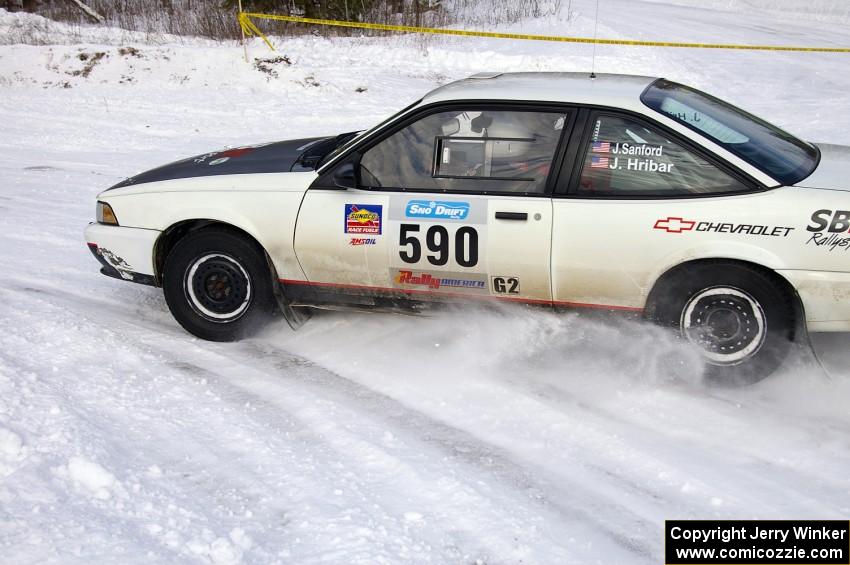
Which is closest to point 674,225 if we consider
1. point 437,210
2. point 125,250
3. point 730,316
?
point 730,316

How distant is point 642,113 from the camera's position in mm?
4355

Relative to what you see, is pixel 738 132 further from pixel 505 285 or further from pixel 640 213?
pixel 505 285

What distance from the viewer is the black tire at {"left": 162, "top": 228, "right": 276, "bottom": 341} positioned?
4965mm

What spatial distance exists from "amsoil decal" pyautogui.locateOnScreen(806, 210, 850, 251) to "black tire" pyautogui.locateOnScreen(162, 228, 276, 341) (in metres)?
3.10

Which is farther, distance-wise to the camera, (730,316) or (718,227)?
(730,316)

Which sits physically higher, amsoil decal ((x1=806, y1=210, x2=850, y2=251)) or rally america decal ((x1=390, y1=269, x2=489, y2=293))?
amsoil decal ((x1=806, y1=210, x2=850, y2=251))

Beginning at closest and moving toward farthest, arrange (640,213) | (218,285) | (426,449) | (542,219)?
(426,449) → (640,213) → (542,219) → (218,285)

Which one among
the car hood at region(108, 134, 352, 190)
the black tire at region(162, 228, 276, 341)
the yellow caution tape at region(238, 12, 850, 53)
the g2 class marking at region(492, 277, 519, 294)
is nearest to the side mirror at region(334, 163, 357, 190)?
the car hood at region(108, 134, 352, 190)

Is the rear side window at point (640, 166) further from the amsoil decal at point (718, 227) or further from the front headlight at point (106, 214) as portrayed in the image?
the front headlight at point (106, 214)

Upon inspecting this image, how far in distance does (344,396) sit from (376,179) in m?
1.27

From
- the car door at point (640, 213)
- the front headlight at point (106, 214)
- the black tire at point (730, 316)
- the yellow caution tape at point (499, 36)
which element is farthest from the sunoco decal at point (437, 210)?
the yellow caution tape at point (499, 36)

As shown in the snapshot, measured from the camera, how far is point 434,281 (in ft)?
15.4

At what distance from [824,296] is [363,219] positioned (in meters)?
2.52

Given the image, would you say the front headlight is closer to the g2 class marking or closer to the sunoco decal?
the sunoco decal
